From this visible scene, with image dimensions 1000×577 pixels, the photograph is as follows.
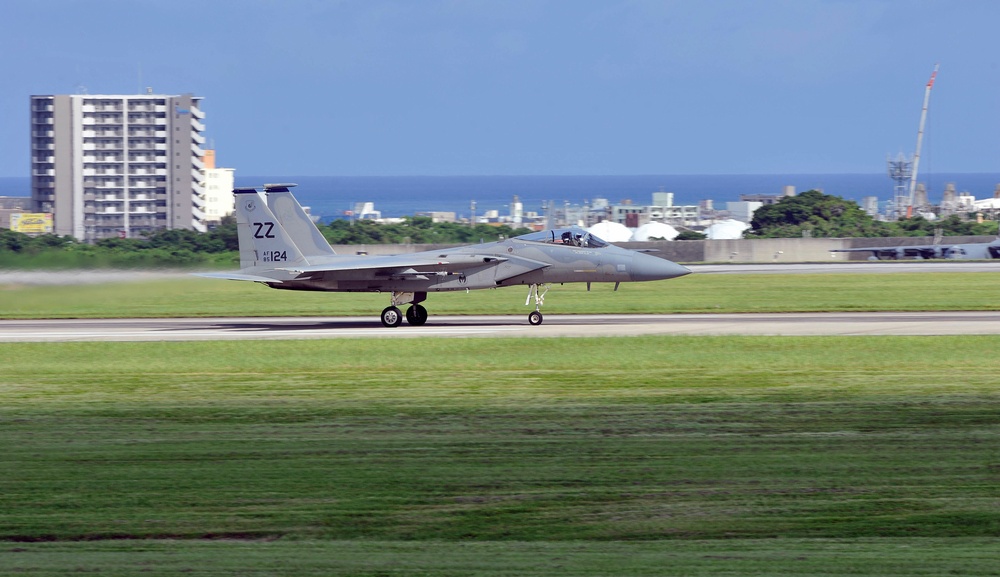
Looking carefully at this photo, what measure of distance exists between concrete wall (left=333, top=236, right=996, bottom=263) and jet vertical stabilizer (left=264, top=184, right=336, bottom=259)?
29525 mm

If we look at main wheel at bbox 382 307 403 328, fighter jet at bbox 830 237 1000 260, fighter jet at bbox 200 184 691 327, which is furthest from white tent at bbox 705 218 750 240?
main wheel at bbox 382 307 403 328

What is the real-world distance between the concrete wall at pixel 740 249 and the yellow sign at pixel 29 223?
8983 centimetres

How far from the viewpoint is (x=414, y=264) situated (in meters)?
28.9

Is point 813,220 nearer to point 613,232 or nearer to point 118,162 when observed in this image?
point 613,232

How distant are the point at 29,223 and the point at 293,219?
410 feet

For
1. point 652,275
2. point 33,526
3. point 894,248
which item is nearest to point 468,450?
point 33,526

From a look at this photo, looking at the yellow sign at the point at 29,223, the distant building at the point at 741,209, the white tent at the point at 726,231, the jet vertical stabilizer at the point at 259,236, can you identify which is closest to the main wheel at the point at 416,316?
the jet vertical stabilizer at the point at 259,236

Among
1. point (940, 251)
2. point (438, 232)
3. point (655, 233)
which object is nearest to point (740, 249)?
point (940, 251)

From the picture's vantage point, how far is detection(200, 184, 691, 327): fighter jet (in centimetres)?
2888

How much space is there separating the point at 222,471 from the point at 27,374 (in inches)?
408

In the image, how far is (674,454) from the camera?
13.1 m

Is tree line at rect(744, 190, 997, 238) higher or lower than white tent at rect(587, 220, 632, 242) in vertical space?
higher

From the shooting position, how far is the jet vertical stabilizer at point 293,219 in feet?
97.4

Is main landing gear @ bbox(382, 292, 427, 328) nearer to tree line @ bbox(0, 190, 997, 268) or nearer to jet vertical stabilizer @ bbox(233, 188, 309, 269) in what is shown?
jet vertical stabilizer @ bbox(233, 188, 309, 269)
